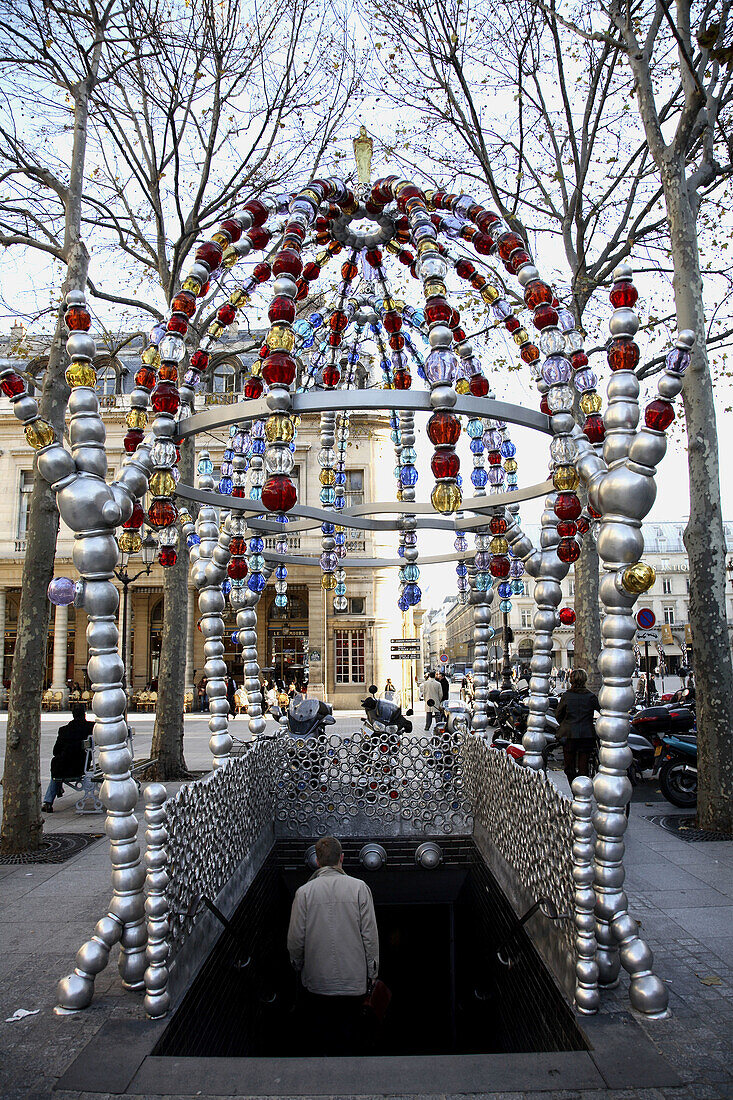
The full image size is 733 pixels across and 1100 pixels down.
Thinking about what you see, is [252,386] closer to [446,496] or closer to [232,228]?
[232,228]

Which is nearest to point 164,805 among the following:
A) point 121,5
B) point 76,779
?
point 76,779

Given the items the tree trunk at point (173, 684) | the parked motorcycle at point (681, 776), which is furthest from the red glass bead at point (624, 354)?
the tree trunk at point (173, 684)

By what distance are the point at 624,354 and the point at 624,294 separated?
323 mm

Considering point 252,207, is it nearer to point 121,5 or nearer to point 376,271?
point 376,271

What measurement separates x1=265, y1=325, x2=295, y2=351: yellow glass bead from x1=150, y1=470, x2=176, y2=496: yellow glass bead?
112 centimetres

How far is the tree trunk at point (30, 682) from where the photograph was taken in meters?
7.64

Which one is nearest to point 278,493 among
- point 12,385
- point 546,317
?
point 12,385

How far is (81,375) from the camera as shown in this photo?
402 cm

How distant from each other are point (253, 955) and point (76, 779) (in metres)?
5.91

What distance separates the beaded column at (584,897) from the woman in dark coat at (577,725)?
5.25 meters

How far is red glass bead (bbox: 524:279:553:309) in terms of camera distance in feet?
15.0

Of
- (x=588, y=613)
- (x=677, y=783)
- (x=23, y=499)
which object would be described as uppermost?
(x=23, y=499)

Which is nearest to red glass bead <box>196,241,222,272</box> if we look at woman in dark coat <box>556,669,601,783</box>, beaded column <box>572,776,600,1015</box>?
beaded column <box>572,776,600,1015</box>

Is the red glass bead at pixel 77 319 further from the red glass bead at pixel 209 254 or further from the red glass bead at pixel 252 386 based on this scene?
the red glass bead at pixel 252 386
